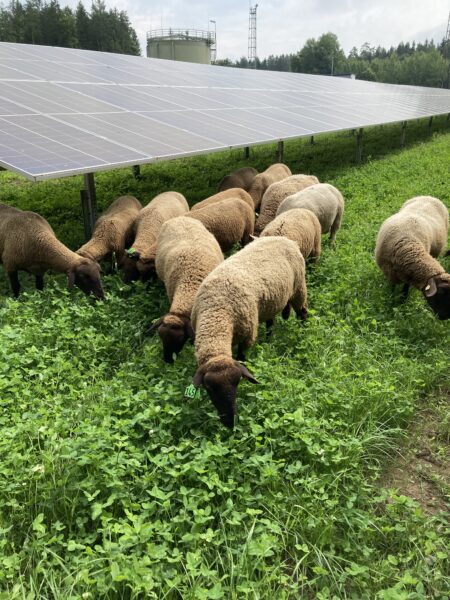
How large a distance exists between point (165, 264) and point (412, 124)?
30370 mm

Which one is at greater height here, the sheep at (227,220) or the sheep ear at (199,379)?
the sheep at (227,220)

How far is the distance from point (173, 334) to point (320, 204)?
4.77 meters

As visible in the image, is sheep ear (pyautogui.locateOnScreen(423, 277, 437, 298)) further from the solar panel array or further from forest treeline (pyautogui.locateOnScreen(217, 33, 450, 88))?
forest treeline (pyautogui.locateOnScreen(217, 33, 450, 88))

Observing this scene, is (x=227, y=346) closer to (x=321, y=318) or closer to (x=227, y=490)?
(x=227, y=490)

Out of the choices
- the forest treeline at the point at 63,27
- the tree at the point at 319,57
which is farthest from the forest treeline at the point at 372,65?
the forest treeline at the point at 63,27

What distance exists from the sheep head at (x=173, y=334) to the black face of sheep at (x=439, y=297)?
319cm

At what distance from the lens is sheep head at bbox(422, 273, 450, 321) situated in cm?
600

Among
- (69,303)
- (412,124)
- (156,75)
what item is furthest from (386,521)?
(412,124)

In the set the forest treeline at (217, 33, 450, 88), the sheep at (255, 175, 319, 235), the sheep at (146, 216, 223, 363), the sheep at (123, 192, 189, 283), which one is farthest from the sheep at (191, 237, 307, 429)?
the forest treeline at (217, 33, 450, 88)

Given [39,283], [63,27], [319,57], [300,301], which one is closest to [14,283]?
[39,283]

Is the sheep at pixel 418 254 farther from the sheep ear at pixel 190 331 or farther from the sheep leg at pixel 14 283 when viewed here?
the sheep leg at pixel 14 283

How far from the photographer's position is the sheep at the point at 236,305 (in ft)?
Answer: 13.2

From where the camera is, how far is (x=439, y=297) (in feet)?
19.8

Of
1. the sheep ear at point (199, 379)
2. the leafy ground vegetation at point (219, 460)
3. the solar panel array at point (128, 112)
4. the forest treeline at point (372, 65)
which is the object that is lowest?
the leafy ground vegetation at point (219, 460)
